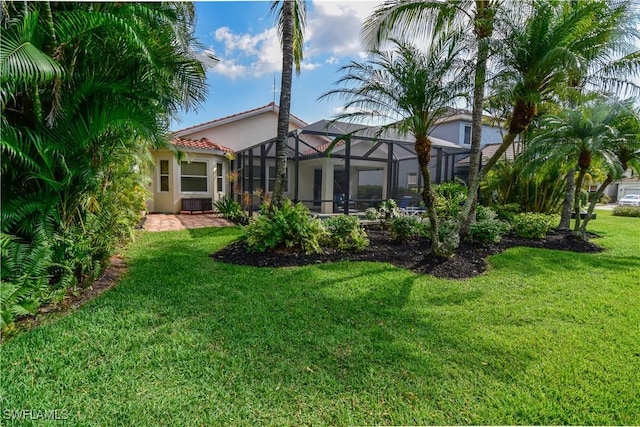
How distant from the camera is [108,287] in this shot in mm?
5172

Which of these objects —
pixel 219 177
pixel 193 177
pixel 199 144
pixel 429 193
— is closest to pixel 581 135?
pixel 429 193

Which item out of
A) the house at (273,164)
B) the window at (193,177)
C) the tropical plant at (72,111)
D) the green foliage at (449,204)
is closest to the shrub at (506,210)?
the green foliage at (449,204)

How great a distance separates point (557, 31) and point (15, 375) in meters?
9.68

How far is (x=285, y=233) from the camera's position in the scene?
7609mm

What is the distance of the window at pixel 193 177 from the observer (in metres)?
15.5

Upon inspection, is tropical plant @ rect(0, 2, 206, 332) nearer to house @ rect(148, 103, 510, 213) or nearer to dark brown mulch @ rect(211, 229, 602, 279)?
dark brown mulch @ rect(211, 229, 602, 279)

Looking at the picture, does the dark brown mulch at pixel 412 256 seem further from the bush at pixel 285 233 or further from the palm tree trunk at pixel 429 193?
the palm tree trunk at pixel 429 193

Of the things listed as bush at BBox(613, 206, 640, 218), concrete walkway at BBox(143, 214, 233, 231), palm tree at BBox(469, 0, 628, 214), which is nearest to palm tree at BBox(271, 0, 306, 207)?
concrete walkway at BBox(143, 214, 233, 231)

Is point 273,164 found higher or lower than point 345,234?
higher

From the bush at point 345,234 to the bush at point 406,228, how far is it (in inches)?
51.1

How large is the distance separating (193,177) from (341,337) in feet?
45.9

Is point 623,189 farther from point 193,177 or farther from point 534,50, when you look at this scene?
point 193,177

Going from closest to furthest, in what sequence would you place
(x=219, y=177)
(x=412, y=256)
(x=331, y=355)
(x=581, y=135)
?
(x=331, y=355)
(x=412, y=256)
(x=581, y=135)
(x=219, y=177)

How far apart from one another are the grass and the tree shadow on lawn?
2 cm
